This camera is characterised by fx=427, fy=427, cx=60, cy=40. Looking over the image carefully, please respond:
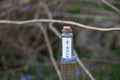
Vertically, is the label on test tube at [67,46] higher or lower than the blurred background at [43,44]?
higher

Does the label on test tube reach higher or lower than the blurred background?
higher

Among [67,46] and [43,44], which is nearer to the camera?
[67,46]

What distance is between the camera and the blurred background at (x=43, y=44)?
153 inches

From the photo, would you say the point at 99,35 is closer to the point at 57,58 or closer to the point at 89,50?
the point at 89,50

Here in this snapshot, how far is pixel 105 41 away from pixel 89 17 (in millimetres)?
936

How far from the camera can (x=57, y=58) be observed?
4.60 m

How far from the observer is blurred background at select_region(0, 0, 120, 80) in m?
3.90

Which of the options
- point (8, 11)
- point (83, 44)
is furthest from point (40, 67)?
point (83, 44)

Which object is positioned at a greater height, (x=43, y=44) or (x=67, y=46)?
(x=67, y=46)

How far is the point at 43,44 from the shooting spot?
4.65 meters

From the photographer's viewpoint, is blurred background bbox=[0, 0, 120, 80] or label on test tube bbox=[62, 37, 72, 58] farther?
blurred background bbox=[0, 0, 120, 80]

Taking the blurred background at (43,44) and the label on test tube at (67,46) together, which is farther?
the blurred background at (43,44)

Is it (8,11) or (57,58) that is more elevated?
(8,11)

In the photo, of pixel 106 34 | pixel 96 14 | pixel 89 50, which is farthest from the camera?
pixel 106 34
